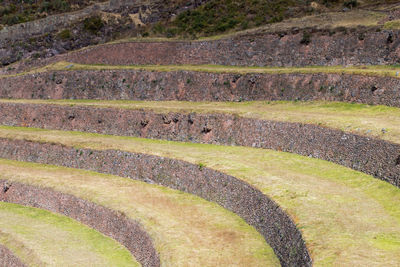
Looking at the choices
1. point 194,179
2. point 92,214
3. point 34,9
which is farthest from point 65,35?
point 194,179

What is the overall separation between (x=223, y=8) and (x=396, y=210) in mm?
45442

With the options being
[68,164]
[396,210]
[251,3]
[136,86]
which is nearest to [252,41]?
[136,86]

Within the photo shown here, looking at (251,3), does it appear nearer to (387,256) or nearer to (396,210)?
(396,210)

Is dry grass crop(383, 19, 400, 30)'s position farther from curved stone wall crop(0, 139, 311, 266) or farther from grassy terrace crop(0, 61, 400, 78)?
curved stone wall crop(0, 139, 311, 266)

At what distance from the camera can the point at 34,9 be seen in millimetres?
94625

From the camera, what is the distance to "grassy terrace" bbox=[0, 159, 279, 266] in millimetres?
19016

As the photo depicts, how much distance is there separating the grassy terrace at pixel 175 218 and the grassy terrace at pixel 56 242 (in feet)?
3.76

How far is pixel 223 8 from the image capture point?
2347 inches

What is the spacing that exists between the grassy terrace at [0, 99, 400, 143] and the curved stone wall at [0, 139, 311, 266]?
5789 mm

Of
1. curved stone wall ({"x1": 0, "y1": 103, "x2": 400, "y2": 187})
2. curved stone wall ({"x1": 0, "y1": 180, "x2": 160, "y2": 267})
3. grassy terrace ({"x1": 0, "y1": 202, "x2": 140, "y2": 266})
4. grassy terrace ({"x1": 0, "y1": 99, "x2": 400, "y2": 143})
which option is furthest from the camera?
grassy terrace ({"x1": 0, "y1": 99, "x2": 400, "y2": 143})

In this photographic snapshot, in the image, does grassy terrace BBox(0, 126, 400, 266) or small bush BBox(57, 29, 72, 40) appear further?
small bush BBox(57, 29, 72, 40)

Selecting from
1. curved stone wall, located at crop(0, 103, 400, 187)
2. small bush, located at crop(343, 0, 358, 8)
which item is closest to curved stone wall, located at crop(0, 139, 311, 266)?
curved stone wall, located at crop(0, 103, 400, 187)

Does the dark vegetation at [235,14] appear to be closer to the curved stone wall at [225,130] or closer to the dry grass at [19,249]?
the curved stone wall at [225,130]

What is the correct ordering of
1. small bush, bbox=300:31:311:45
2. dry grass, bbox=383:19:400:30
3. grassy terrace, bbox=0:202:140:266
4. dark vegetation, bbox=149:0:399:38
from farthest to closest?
dark vegetation, bbox=149:0:399:38 → small bush, bbox=300:31:311:45 → dry grass, bbox=383:19:400:30 → grassy terrace, bbox=0:202:140:266
